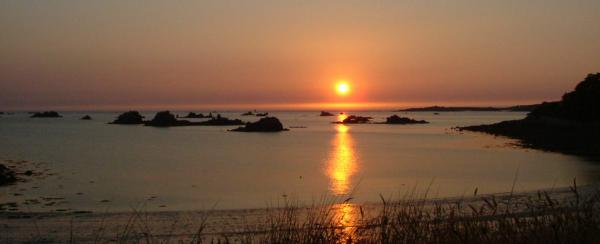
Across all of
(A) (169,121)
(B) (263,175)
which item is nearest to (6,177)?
(B) (263,175)

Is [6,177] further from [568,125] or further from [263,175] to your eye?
[568,125]

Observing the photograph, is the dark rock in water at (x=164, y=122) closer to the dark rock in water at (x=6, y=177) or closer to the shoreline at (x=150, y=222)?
the dark rock in water at (x=6, y=177)

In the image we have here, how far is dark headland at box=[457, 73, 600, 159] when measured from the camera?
166ft

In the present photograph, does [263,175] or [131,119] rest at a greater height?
[263,175]

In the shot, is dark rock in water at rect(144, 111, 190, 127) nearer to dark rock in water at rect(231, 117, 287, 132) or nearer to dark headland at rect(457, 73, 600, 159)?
dark rock in water at rect(231, 117, 287, 132)

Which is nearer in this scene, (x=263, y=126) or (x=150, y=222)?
(x=150, y=222)

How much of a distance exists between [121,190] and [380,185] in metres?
10.7

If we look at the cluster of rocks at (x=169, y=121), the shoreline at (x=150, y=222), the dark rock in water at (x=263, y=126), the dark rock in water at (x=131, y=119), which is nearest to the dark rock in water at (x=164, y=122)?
the cluster of rocks at (x=169, y=121)

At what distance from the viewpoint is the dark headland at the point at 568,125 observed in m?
50.7

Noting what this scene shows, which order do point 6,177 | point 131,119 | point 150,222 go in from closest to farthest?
point 150,222 → point 6,177 → point 131,119

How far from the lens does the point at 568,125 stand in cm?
6075

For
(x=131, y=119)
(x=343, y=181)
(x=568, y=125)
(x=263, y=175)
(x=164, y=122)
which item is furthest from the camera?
(x=131, y=119)

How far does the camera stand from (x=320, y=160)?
40.1 meters

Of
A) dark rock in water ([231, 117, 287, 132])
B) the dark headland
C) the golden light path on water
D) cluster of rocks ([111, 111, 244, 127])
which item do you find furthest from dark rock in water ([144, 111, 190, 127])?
the golden light path on water
